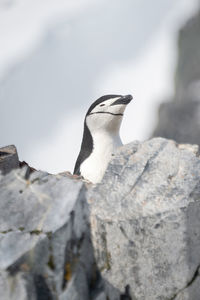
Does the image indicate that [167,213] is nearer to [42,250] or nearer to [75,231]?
[75,231]

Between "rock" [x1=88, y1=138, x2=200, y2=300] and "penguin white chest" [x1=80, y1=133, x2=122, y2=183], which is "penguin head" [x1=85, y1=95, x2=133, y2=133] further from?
"rock" [x1=88, y1=138, x2=200, y2=300]

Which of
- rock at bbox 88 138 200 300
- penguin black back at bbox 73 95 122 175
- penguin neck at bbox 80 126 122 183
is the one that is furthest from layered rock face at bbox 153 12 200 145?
rock at bbox 88 138 200 300

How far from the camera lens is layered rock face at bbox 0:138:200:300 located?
21.7 ft

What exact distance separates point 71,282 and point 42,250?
53cm

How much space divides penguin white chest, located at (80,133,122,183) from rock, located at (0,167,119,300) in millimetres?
2895

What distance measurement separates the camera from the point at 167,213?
7332mm

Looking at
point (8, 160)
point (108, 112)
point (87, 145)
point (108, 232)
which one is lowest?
point (108, 232)

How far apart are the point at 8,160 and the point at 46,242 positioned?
292cm

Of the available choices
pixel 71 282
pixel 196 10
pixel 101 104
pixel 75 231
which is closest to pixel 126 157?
pixel 75 231

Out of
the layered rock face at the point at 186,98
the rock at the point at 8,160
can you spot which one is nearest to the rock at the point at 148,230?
the rock at the point at 8,160

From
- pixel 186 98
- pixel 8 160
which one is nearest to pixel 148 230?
pixel 8 160

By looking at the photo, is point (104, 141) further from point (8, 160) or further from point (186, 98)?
point (186, 98)

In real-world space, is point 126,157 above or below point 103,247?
above

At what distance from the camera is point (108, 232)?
23.4 ft
